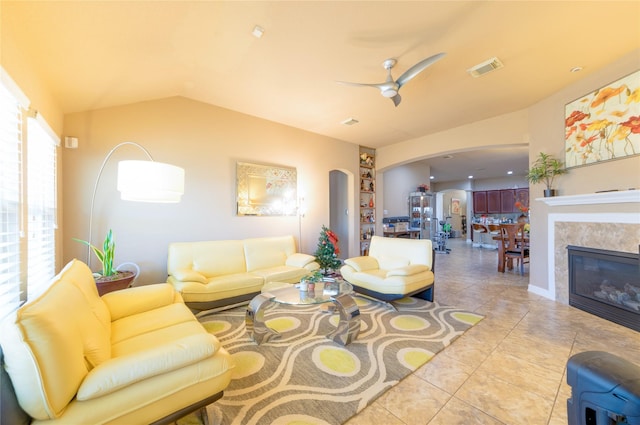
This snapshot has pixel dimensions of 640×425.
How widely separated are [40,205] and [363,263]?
366 centimetres

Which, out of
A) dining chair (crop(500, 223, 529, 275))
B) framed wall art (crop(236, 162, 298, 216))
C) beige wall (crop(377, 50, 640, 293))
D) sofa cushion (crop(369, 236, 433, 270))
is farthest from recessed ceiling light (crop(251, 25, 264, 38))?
dining chair (crop(500, 223, 529, 275))

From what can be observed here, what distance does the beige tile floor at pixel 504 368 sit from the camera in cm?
159

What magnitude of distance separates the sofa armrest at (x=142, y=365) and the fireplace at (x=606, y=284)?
422 cm

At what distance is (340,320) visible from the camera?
8.07 ft

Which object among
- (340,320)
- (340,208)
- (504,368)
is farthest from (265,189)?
(504,368)

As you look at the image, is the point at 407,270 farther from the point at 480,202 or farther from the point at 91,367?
the point at 480,202

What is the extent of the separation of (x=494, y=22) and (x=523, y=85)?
1.65 meters

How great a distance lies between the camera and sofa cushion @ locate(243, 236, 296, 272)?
12.9 feet

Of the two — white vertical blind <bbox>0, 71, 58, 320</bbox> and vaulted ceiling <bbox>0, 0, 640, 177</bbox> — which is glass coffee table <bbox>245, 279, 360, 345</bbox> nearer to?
white vertical blind <bbox>0, 71, 58, 320</bbox>

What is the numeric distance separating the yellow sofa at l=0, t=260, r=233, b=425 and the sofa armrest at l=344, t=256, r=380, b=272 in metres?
2.39

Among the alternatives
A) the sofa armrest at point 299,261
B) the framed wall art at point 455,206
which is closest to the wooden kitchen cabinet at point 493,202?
the framed wall art at point 455,206

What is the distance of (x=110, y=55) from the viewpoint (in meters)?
2.34

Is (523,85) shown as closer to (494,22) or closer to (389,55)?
(494,22)

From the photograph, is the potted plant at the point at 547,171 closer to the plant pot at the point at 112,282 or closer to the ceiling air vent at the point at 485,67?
the ceiling air vent at the point at 485,67
